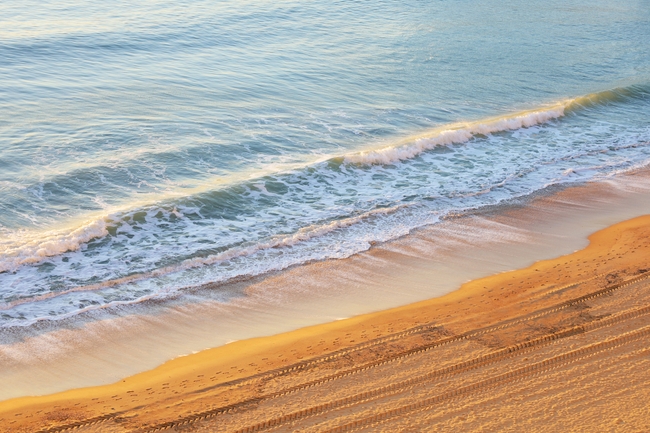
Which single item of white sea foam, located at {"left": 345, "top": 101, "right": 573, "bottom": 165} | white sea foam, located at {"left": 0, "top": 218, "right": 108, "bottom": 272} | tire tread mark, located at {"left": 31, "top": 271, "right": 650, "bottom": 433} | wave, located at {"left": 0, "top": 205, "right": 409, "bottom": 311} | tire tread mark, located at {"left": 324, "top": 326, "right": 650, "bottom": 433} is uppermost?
white sea foam, located at {"left": 345, "top": 101, "right": 573, "bottom": 165}

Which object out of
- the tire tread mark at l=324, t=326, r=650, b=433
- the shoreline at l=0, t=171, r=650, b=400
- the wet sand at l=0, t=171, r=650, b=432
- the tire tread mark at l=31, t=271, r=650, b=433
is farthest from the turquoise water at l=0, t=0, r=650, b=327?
the tire tread mark at l=324, t=326, r=650, b=433

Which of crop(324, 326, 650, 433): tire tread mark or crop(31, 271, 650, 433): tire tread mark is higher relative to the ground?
crop(31, 271, 650, 433): tire tread mark

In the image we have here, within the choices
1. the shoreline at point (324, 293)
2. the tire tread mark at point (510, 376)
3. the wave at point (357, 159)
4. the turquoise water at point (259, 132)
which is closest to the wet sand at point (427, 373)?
the tire tread mark at point (510, 376)

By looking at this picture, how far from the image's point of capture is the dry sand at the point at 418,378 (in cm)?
665

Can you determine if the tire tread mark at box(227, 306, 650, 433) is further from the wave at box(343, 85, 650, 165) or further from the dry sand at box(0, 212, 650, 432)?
the wave at box(343, 85, 650, 165)

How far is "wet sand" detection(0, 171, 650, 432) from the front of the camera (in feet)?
21.9

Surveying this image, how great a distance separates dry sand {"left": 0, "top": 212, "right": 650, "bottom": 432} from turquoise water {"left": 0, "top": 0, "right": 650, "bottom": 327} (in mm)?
2038

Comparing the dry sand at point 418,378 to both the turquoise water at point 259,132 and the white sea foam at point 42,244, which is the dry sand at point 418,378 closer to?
the turquoise water at point 259,132

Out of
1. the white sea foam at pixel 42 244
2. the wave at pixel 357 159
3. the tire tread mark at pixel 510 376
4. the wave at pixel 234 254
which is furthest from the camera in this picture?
the wave at pixel 357 159

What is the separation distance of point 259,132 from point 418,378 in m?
9.55

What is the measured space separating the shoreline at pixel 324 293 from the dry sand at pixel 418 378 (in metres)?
0.29

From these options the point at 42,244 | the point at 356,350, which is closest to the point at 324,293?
the point at 356,350

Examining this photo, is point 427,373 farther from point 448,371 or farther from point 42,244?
point 42,244

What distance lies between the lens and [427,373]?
7.34 metres
